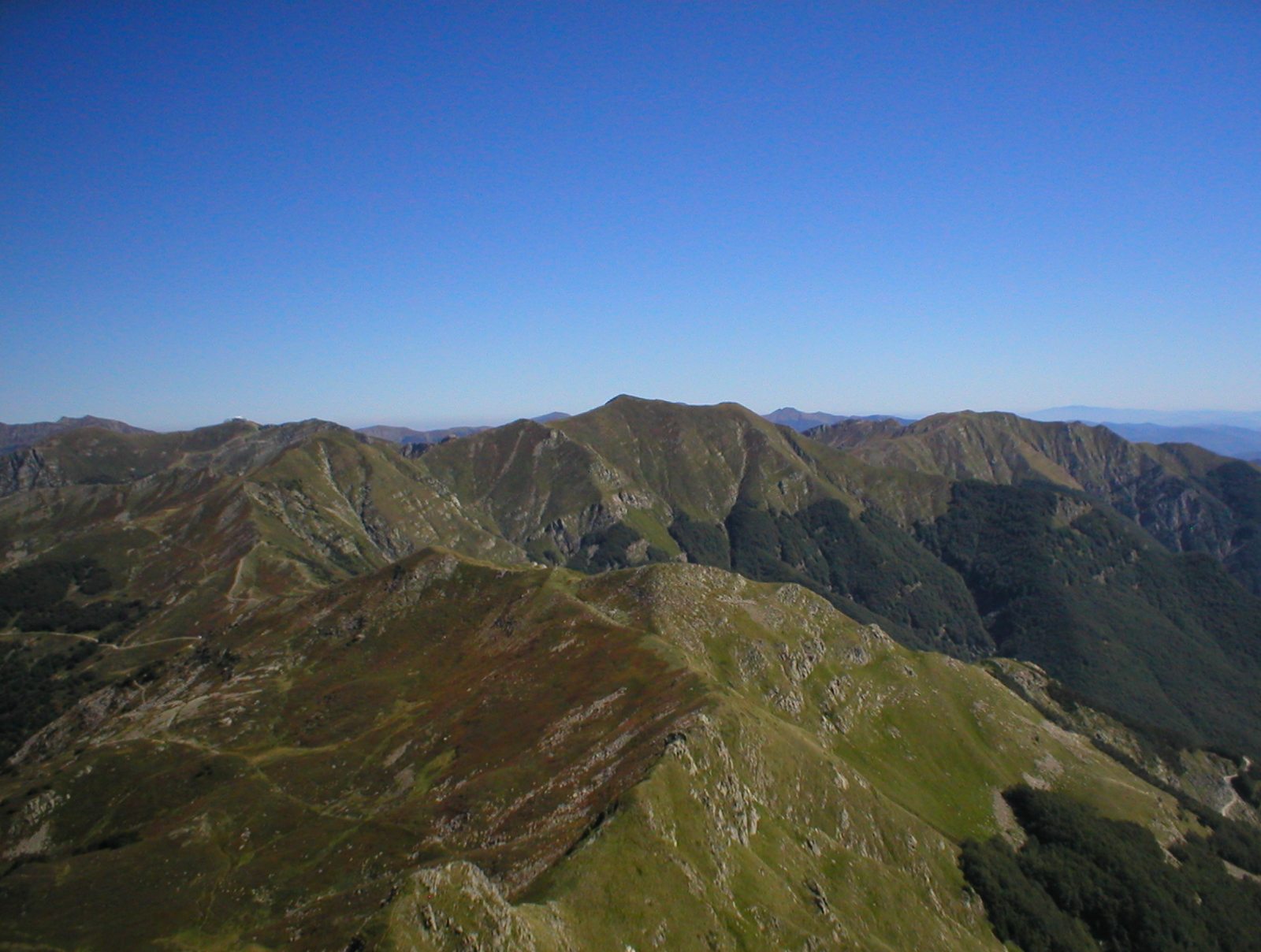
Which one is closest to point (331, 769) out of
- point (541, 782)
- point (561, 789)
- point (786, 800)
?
point (541, 782)

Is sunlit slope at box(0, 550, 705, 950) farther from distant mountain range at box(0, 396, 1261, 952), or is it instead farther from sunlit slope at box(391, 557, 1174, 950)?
sunlit slope at box(391, 557, 1174, 950)

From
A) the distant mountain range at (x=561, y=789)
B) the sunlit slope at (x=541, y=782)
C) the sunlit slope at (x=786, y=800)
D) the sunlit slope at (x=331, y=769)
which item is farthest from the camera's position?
the sunlit slope at (x=331, y=769)

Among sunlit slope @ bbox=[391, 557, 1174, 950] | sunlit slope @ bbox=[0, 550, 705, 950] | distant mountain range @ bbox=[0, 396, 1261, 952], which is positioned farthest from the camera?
sunlit slope @ bbox=[0, 550, 705, 950]

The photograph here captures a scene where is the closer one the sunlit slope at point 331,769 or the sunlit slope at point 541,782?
the sunlit slope at point 541,782

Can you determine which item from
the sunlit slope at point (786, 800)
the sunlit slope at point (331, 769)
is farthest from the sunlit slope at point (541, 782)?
the sunlit slope at point (331, 769)

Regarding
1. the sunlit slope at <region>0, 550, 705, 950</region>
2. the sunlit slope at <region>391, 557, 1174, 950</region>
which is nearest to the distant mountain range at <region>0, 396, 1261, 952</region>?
the sunlit slope at <region>391, 557, 1174, 950</region>

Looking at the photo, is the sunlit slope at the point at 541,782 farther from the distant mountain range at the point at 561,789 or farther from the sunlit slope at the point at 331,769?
the sunlit slope at the point at 331,769

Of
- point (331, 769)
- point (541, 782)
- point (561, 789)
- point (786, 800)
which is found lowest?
point (331, 769)

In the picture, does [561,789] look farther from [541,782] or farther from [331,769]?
[331,769]

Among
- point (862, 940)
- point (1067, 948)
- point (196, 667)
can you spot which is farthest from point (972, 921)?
point (196, 667)
